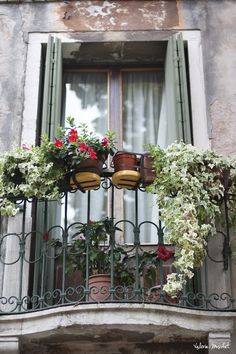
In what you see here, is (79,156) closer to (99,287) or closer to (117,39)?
(99,287)

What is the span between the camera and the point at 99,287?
6887 mm

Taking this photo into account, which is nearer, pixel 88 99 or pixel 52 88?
pixel 52 88

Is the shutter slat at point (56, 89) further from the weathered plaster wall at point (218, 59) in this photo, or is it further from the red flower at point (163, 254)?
the red flower at point (163, 254)

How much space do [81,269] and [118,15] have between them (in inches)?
122

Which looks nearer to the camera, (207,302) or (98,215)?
(207,302)

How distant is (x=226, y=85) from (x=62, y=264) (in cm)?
255

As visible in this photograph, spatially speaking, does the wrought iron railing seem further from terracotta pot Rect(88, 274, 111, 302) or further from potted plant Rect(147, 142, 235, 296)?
potted plant Rect(147, 142, 235, 296)

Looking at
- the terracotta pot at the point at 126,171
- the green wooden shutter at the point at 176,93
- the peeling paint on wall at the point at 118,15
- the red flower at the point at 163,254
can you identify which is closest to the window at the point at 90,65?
the green wooden shutter at the point at 176,93

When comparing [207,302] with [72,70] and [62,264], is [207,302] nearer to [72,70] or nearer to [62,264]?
[62,264]

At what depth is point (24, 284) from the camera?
7.21 meters

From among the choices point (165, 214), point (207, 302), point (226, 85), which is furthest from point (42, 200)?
point (226, 85)

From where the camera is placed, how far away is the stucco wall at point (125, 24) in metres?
8.45

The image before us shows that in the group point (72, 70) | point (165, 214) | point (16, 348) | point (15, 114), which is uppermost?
point (72, 70)

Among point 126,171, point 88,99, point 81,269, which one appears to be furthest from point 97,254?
point 88,99
